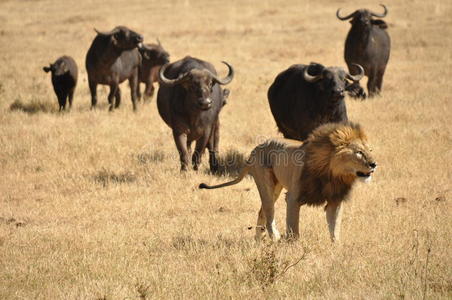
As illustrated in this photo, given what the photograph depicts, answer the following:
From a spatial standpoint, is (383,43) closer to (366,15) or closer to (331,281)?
(366,15)

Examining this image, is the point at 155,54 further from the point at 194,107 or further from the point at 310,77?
the point at 310,77

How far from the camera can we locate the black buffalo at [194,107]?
11.2m

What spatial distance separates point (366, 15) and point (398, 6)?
56.6ft

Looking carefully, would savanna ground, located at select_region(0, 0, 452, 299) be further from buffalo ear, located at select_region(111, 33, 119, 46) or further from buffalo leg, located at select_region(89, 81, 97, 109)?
buffalo ear, located at select_region(111, 33, 119, 46)

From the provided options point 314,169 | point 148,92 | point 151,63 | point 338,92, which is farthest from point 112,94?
point 314,169

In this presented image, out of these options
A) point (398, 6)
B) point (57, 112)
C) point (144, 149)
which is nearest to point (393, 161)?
point (144, 149)

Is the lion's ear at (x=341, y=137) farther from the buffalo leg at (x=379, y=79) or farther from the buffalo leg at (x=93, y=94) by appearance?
the buffalo leg at (x=379, y=79)

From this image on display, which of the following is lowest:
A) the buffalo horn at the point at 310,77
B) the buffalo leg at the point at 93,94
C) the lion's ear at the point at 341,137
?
the buffalo leg at the point at 93,94

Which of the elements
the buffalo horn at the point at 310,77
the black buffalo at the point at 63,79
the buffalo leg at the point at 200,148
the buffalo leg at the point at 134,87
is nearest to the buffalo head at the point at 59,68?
the black buffalo at the point at 63,79

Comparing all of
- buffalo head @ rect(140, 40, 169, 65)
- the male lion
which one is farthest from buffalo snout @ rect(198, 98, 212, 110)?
buffalo head @ rect(140, 40, 169, 65)

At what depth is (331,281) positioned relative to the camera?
6.13m

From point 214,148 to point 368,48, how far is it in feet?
25.0

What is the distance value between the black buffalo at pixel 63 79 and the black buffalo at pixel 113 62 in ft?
1.37

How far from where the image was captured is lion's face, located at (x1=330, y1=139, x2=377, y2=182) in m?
6.43
